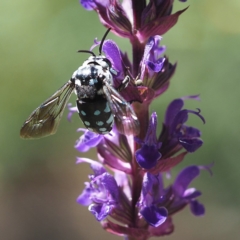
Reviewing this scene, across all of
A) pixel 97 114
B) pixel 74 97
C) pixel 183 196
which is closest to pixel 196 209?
pixel 183 196

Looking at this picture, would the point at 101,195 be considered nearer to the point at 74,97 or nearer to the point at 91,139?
the point at 91,139

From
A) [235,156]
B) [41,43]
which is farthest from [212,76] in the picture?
[41,43]

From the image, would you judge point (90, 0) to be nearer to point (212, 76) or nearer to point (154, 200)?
point (154, 200)

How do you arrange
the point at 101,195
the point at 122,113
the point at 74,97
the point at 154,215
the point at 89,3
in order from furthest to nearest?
1. the point at 74,97
2. the point at 101,195
3. the point at 89,3
4. the point at 154,215
5. the point at 122,113

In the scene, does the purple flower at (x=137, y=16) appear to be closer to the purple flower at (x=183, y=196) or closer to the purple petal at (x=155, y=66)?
the purple petal at (x=155, y=66)

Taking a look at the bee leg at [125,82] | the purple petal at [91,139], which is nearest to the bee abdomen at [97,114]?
the bee leg at [125,82]

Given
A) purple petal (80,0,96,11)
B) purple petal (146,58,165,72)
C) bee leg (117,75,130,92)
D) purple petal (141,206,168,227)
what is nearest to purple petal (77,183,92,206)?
purple petal (141,206,168,227)
